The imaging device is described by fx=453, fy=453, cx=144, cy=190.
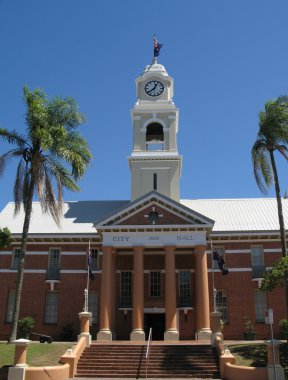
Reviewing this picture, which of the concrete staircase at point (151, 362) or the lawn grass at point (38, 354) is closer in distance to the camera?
the lawn grass at point (38, 354)

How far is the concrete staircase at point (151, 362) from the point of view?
2331 cm

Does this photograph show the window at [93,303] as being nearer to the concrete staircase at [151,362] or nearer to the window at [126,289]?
the window at [126,289]

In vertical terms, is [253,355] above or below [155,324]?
below

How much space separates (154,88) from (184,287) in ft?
65.3

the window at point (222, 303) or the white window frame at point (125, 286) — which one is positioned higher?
the white window frame at point (125, 286)

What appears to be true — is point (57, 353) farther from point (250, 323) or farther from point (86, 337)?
point (250, 323)

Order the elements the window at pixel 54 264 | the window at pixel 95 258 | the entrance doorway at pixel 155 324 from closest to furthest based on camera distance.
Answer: the entrance doorway at pixel 155 324
the window at pixel 54 264
the window at pixel 95 258

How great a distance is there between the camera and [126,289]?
35219 millimetres

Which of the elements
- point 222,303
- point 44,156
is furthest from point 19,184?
point 222,303

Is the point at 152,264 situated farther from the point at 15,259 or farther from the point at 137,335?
the point at 15,259

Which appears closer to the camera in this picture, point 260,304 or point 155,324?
point 155,324

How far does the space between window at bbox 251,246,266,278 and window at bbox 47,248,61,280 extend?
15.5 m

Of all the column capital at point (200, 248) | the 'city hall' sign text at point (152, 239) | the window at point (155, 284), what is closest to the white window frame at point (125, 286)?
the window at point (155, 284)

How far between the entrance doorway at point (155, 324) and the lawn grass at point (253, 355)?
8423mm
